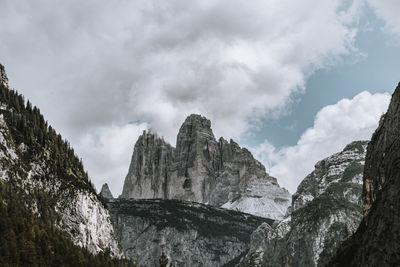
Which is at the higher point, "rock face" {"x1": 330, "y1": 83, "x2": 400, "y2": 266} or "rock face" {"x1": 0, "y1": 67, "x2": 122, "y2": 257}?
"rock face" {"x1": 0, "y1": 67, "x2": 122, "y2": 257}

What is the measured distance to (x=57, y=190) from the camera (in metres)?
192

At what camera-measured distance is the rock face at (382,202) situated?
3132 inches

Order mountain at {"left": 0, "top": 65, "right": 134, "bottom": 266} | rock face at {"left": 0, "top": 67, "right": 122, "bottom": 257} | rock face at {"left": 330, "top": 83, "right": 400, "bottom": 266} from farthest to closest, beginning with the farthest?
rock face at {"left": 0, "top": 67, "right": 122, "bottom": 257} → mountain at {"left": 0, "top": 65, "right": 134, "bottom": 266} → rock face at {"left": 330, "top": 83, "right": 400, "bottom": 266}

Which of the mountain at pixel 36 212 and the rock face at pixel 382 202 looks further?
the mountain at pixel 36 212

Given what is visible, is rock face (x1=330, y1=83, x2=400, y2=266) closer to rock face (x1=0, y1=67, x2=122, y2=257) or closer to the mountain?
the mountain

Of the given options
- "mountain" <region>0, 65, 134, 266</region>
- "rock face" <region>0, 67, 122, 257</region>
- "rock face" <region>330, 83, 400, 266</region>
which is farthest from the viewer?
"rock face" <region>0, 67, 122, 257</region>

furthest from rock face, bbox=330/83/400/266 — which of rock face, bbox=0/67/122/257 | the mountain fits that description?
rock face, bbox=0/67/122/257

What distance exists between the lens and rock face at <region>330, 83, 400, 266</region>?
79.6 metres

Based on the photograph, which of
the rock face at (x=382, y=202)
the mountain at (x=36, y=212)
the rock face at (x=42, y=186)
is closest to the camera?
the rock face at (x=382, y=202)

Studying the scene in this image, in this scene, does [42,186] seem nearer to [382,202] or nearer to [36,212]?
[36,212]

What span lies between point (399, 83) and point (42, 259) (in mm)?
98061

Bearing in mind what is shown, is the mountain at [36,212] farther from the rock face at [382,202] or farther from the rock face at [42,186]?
the rock face at [382,202]

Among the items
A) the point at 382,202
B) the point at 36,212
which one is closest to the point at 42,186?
the point at 36,212

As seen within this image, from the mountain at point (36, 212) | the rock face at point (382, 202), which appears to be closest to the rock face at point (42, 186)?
the mountain at point (36, 212)
